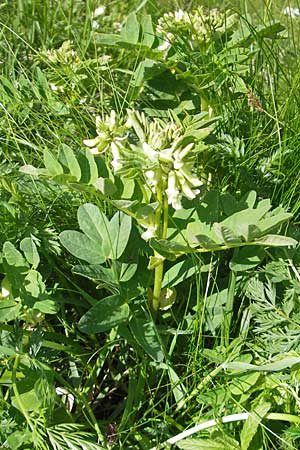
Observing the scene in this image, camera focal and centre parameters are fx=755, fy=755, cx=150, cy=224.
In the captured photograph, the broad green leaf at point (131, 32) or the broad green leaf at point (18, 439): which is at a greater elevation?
the broad green leaf at point (131, 32)

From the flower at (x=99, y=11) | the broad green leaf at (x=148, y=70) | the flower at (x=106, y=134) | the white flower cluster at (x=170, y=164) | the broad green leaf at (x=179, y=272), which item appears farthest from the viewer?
the flower at (x=99, y=11)

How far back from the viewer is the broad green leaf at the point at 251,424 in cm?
124

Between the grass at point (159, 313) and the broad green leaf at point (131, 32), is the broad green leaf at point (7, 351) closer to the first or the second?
the grass at point (159, 313)

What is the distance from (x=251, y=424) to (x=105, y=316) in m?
0.30

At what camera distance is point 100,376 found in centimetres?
149

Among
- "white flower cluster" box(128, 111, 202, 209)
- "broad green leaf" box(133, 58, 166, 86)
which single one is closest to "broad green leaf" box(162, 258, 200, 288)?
"white flower cluster" box(128, 111, 202, 209)

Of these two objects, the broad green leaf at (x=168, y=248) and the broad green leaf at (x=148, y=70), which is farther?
the broad green leaf at (x=148, y=70)

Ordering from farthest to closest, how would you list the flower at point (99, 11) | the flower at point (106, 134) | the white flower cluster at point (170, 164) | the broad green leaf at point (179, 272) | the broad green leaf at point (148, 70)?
the flower at point (99, 11) < the broad green leaf at point (148, 70) < the broad green leaf at point (179, 272) < the flower at point (106, 134) < the white flower cluster at point (170, 164)

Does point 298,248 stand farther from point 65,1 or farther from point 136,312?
point 65,1

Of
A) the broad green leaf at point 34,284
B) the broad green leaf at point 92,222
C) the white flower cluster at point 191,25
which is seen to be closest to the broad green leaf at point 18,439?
the broad green leaf at point 34,284

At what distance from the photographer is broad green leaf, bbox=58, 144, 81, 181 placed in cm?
135

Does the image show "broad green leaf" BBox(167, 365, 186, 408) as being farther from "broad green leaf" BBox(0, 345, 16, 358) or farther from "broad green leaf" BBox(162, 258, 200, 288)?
"broad green leaf" BBox(0, 345, 16, 358)

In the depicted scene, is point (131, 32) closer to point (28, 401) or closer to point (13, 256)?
point (13, 256)

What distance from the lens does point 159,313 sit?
145 centimetres
